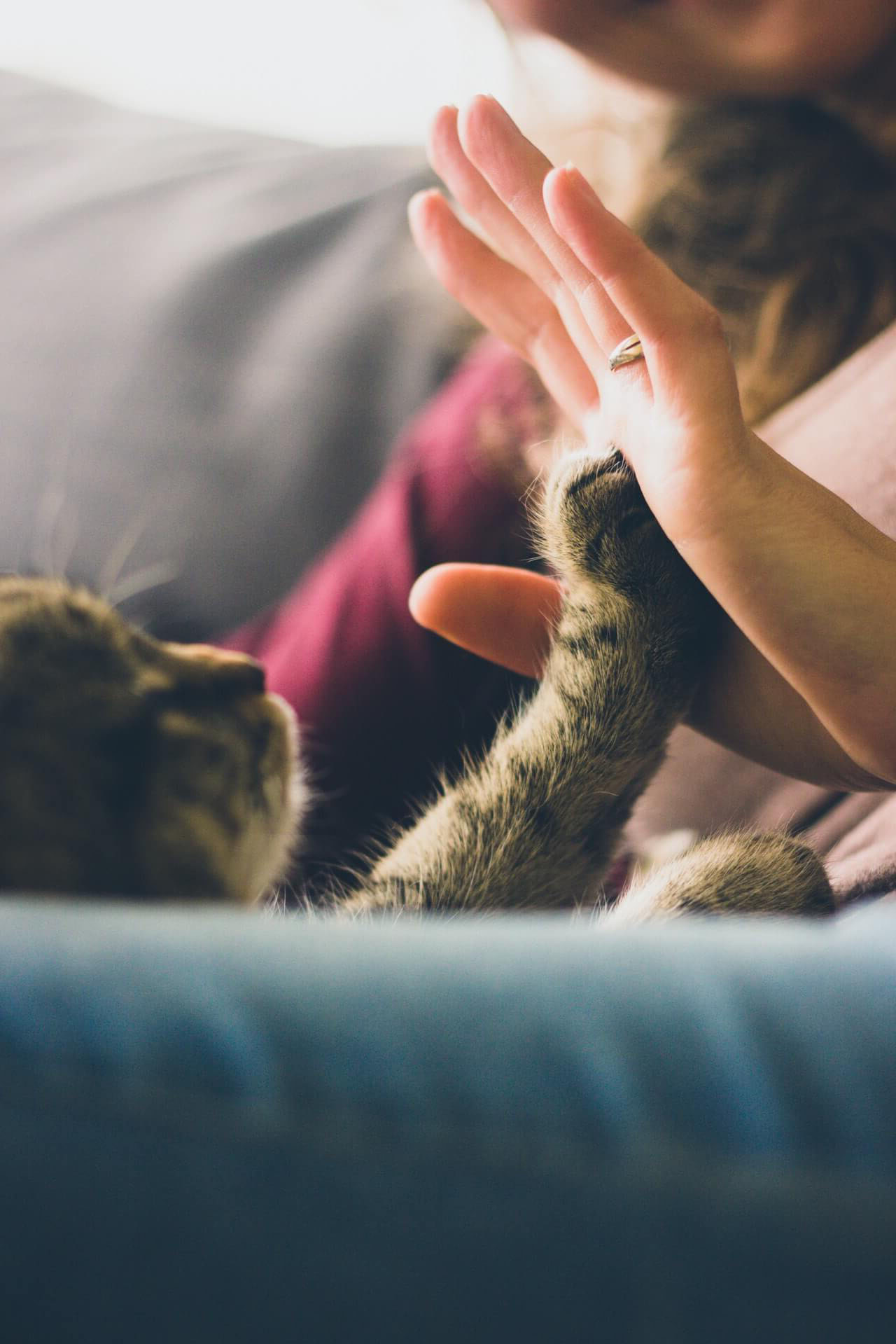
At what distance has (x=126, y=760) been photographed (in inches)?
15.7

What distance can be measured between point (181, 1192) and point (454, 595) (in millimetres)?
365

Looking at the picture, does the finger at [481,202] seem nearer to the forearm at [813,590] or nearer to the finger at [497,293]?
the finger at [497,293]

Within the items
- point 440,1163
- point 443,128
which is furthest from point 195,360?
point 440,1163

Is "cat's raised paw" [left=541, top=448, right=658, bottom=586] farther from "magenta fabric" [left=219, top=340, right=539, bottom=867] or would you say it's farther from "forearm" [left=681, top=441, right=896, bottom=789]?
"magenta fabric" [left=219, top=340, right=539, bottom=867]

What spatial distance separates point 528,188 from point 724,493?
18cm

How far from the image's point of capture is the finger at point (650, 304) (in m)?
0.41

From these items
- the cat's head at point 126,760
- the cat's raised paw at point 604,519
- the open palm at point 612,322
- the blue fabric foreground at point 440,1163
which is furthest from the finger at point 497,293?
the blue fabric foreground at point 440,1163

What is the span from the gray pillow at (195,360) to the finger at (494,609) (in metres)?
0.23

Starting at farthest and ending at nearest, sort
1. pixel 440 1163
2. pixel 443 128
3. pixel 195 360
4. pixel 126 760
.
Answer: pixel 195 360, pixel 443 128, pixel 126 760, pixel 440 1163

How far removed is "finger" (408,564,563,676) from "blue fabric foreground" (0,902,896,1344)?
1.08ft

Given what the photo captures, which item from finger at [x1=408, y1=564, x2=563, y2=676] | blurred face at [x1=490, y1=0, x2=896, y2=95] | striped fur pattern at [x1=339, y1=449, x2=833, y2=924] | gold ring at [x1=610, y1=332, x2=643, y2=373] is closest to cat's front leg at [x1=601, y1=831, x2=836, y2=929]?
striped fur pattern at [x1=339, y1=449, x2=833, y2=924]

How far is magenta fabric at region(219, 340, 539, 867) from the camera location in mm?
681

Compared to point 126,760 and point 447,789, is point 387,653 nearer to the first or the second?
point 447,789

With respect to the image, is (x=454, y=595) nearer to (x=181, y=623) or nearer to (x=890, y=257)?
(x=181, y=623)
